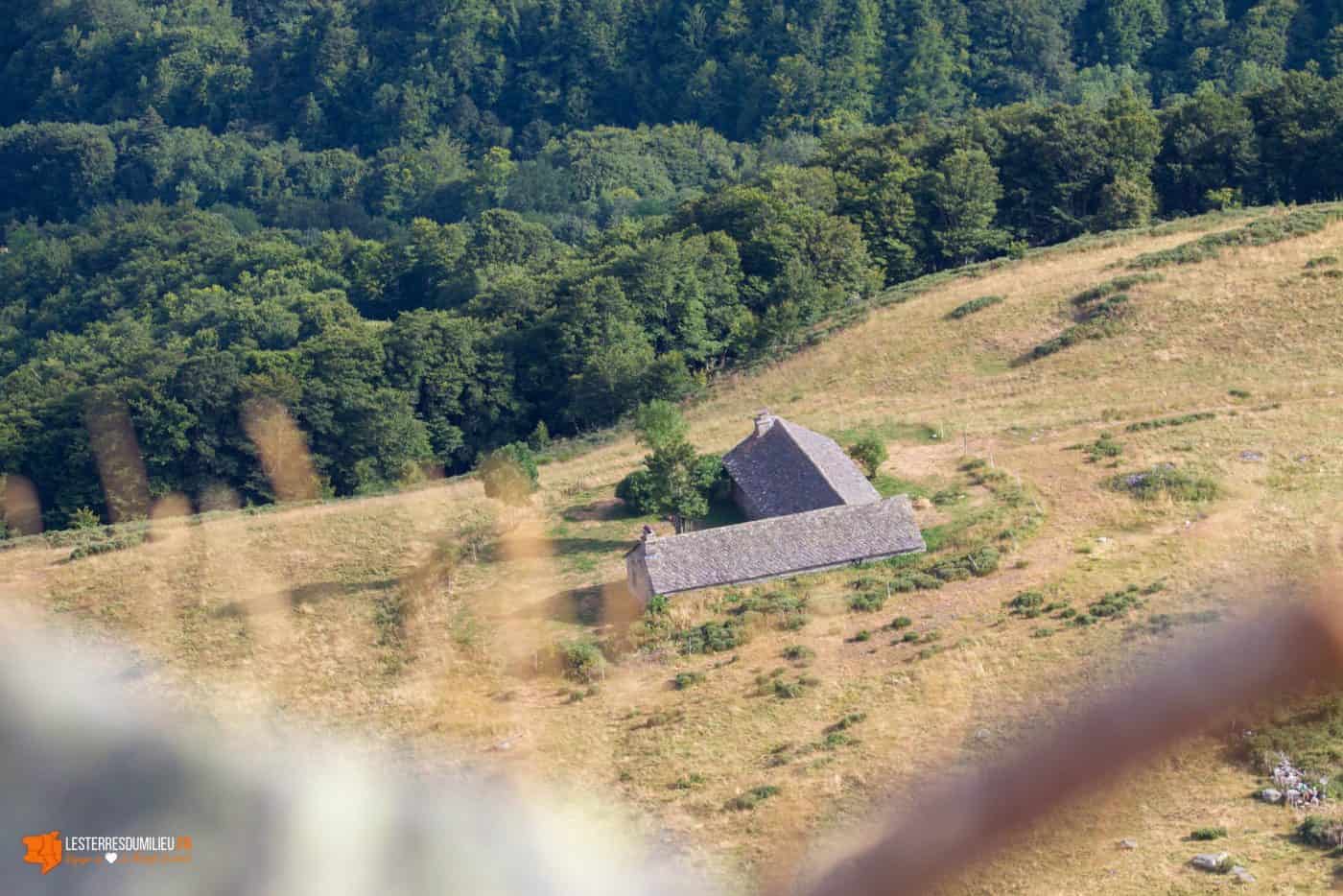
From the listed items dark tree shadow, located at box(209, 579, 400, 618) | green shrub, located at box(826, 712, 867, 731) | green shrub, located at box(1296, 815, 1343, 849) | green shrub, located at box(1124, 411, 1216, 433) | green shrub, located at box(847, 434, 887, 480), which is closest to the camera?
green shrub, located at box(1296, 815, 1343, 849)

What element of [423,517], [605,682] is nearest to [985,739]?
[605,682]

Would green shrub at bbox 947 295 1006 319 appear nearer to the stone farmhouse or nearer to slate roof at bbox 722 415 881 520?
slate roof at bbox 722 415 881 520

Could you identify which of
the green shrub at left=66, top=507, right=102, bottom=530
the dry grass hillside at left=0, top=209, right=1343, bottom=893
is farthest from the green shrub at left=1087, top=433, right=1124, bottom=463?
the green shrub at left=66, top=507, right=102, bottom=530

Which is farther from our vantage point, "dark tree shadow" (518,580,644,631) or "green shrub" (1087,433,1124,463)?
"green shrub" (1087,433,1124,463)

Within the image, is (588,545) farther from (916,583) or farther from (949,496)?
(916,583)

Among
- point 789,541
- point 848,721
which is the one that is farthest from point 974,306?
point 848,721

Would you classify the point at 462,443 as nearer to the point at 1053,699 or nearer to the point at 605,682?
the point at 605,682

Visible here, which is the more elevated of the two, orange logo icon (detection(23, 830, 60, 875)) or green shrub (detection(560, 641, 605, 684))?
orange logo icon (detection(23, 830, 60, 875))
